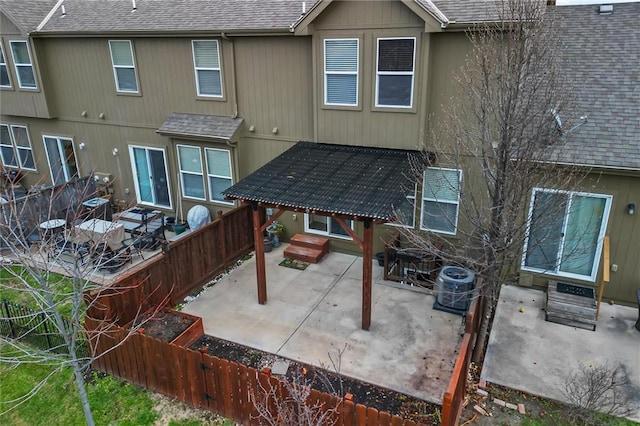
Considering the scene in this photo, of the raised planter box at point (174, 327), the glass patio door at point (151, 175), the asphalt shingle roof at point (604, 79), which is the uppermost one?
the asphalt shingle roof at point (604, 79)

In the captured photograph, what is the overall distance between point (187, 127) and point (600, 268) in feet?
36.6

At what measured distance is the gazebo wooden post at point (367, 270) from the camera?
829cm

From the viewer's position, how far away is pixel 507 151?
6.92 meters

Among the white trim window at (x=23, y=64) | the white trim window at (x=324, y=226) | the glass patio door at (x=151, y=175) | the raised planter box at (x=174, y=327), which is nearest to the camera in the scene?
the raised planter box at (x=174, y=327)

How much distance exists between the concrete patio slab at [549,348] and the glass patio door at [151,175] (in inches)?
424

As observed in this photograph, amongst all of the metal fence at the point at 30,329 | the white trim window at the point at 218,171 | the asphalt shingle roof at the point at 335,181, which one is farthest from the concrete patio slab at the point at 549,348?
the white trim window at the point at 218,171

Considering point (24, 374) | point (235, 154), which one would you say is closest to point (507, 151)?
point (235, 154)

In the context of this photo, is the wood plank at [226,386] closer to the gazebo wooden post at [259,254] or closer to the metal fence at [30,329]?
the gazebo wooden post at [259,254]

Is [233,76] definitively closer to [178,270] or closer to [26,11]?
[178,270]

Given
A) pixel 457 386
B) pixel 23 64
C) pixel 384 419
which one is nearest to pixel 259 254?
pixel 384 419

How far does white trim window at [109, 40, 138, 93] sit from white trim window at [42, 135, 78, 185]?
3528 millimetres

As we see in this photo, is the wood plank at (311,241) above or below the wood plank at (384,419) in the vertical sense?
below

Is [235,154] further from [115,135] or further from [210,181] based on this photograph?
[115,135]

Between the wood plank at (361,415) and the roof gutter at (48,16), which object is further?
the roof gutter at (48,16)
